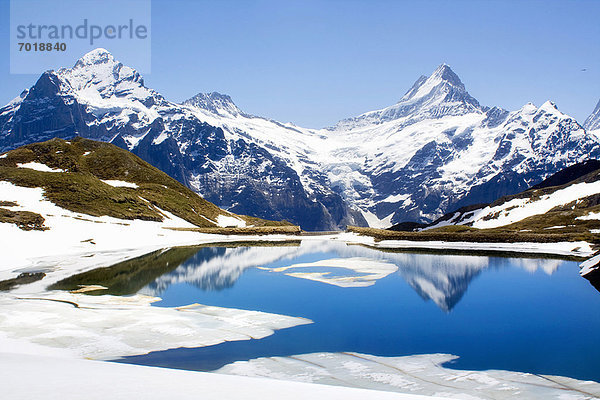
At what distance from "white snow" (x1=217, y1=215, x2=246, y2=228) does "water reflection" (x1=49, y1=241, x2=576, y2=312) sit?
67055 mm

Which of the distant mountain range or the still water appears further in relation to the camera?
the distant mountain range

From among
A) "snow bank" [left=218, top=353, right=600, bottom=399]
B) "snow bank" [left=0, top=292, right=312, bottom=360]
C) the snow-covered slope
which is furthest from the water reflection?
the snow-covered slope

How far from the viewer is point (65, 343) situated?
60.6ft

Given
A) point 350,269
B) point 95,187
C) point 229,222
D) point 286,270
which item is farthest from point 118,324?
point 229,222

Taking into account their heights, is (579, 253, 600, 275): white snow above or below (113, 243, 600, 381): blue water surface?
above

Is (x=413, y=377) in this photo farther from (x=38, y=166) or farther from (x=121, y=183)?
(x=38, y=166)

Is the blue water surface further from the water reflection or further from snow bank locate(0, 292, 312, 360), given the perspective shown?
snow bank locate(0, 292, 312, 360)

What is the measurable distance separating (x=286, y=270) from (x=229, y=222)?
90178mm

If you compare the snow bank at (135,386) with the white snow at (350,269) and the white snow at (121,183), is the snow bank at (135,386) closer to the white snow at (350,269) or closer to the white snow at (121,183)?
the white snow at (350,269)

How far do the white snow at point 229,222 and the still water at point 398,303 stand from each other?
75.7m

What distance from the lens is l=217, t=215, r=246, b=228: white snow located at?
128663mm

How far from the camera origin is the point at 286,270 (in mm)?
44156

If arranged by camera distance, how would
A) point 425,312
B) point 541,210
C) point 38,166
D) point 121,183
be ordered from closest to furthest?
point 425,312, point 38,166, point 121,183, point 541,210

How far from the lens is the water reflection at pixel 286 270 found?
33531 mm
